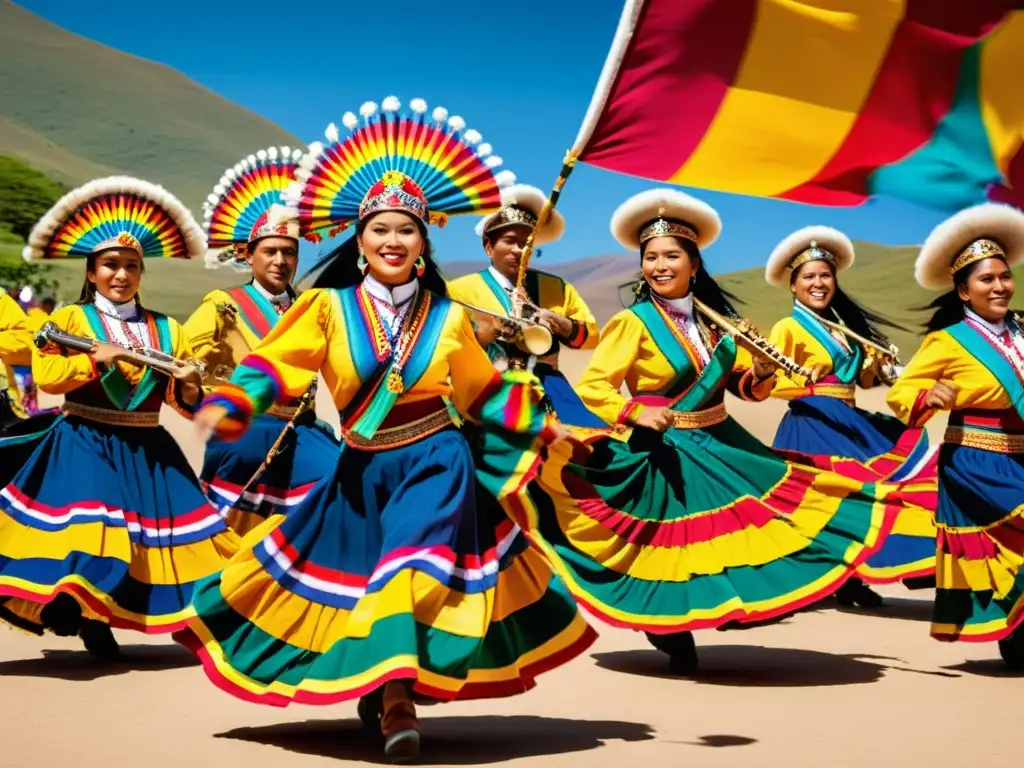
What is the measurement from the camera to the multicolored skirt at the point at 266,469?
868cm

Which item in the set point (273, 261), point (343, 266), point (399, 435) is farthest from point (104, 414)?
point (399, 435)

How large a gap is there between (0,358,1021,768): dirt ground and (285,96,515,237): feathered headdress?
6.18 ft

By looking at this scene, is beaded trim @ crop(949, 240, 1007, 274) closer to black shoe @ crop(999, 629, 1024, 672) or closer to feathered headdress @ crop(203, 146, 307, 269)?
black shoe @ crop(999, 629, 1024, 672)

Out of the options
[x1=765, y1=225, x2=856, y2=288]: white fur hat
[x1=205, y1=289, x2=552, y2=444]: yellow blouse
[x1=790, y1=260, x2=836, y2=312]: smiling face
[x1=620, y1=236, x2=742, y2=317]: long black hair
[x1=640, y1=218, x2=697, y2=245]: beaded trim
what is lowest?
[x1=205, y1=289, x2=552, y2=444]: yellow blouse

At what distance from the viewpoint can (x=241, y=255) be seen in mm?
9359

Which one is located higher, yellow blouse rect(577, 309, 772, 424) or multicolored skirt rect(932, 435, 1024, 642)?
yellow blouse rect(577, 309, 772, 424)

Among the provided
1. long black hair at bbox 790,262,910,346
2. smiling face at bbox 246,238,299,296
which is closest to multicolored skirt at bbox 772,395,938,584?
long black hair at bbox 790,262,910,346

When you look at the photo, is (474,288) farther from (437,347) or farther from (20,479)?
(437,347)

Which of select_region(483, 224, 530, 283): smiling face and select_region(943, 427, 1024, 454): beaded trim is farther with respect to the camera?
select_region(483, 224, 530, 283): smiling face

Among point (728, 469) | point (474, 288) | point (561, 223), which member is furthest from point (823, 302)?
point (728, 469)

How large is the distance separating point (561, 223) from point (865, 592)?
9.73 ft

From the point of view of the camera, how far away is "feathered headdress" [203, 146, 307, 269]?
918 cm

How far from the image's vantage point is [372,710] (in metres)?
5.68

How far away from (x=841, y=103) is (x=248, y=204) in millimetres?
3781
